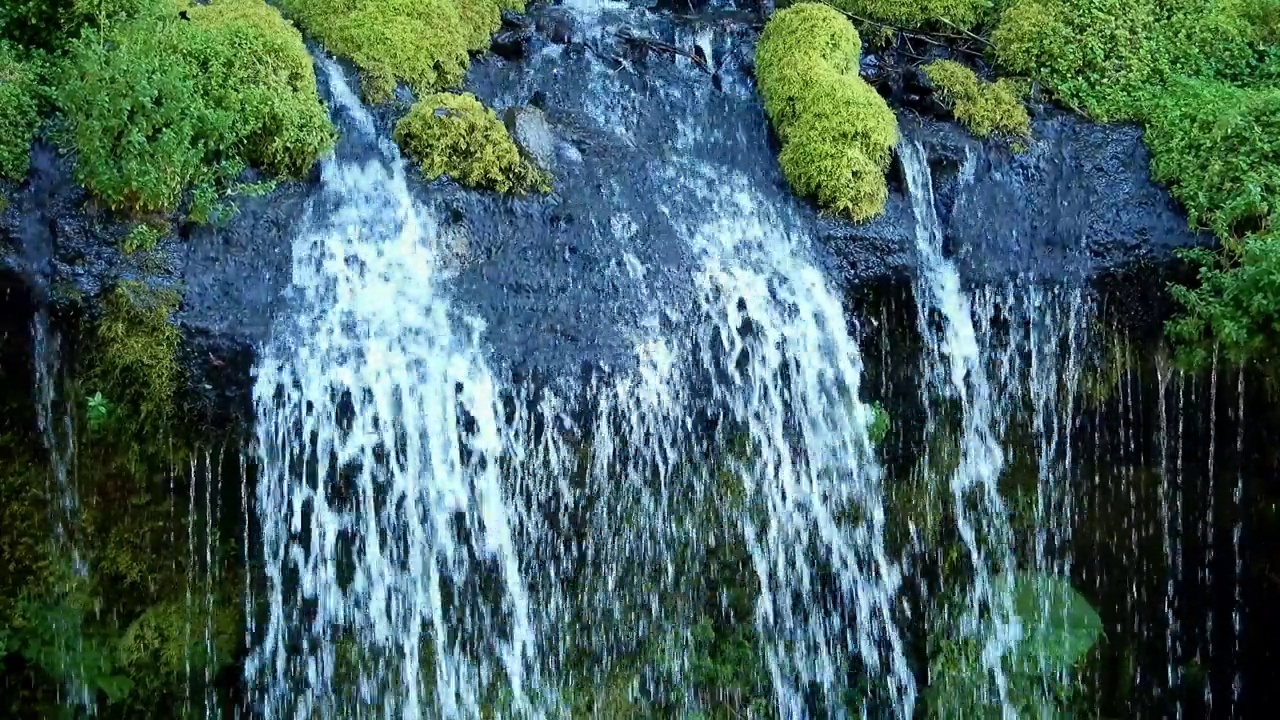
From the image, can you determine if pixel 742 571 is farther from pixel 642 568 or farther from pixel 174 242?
pixel 174 242

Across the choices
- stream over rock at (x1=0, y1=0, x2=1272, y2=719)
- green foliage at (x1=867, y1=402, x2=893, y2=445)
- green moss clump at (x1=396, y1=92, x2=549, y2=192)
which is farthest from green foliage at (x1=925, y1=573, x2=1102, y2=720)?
green moss clump at (x1=396, y1=92, x2=549, y2=192)

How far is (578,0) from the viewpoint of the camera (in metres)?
8.04

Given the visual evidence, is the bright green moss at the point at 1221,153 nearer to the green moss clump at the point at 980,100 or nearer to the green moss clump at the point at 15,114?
the green moss clump at the point at 980,100

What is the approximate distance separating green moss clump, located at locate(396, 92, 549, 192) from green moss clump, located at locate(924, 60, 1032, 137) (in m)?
2.96

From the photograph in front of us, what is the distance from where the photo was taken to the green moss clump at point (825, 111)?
615cm

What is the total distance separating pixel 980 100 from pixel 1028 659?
3.72 meters

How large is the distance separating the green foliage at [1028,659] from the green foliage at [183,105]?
→ 4.86m

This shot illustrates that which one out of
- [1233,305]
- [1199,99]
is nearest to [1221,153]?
[1199,99]

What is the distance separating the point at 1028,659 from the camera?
5.89 meters

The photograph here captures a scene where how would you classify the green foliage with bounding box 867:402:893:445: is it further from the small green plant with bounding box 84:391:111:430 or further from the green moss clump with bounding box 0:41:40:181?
the green moss clump with bounding box 0:41:40:181

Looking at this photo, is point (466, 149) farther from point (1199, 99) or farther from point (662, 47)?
point (1199, 99)

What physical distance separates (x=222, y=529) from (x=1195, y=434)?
18.1ft

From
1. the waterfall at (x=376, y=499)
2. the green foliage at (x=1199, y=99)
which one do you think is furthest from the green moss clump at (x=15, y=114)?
the green foliage at (x=1199, y=99)

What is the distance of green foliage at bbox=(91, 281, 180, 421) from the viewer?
4691 millimetres
